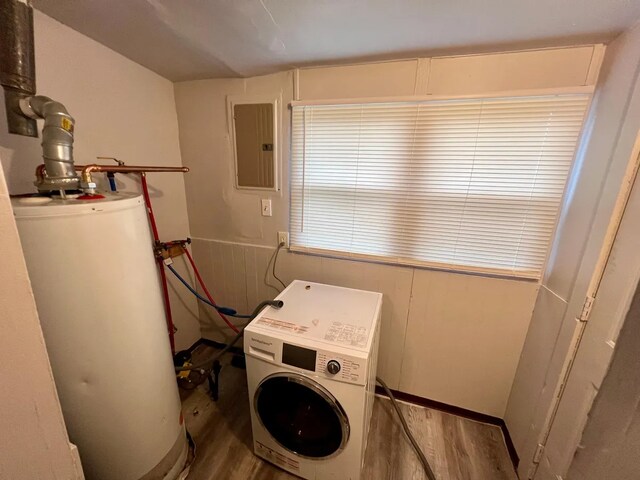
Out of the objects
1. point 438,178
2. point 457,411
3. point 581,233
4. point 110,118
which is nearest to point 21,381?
point 110,118

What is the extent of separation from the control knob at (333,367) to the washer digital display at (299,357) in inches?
2.5

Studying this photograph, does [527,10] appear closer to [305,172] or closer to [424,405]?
[305,172]

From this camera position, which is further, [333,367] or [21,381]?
[333,367]

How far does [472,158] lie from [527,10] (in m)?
0.55

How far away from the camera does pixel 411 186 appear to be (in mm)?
1373

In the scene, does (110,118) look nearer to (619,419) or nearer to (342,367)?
(342,367)

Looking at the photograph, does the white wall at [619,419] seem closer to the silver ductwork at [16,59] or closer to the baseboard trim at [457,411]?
the baseboard trim at [457,411]

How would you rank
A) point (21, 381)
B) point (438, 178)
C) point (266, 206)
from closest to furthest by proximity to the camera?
point (21, 381), point (438, 178), point (266, 206)

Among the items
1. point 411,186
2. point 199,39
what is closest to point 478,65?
point 411,186

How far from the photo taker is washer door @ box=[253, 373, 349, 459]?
103 centimetres

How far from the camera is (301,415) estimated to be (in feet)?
3.73

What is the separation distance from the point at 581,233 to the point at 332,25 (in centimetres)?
135

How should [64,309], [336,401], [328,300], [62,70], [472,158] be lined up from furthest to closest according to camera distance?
[328,300] → [472,158] → [62,70] → [336,401] → [64,309]

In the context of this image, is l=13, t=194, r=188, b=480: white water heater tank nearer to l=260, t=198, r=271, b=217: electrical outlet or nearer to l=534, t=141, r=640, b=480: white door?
l=260, t=198, r=271, b=217: electrical outlet
